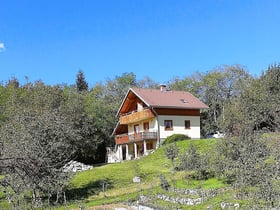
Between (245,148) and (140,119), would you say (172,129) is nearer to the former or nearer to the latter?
(140,119)

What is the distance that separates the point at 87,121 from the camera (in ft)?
137

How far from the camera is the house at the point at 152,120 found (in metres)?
40.8

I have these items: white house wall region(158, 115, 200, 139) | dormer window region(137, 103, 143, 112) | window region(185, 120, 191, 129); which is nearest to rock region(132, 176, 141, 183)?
white house wall region(158, 115, 200, 139)

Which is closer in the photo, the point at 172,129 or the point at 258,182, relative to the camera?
the point at 258,182

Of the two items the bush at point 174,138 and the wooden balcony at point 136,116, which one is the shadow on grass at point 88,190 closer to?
the bush at point 174,138

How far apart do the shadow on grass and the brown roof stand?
16086 mm

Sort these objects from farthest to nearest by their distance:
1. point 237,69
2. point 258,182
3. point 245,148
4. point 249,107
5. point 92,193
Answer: point 237,69
point 249,107
point 92,193
point 245,148
point 258,182

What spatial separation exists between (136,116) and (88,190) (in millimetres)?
19901

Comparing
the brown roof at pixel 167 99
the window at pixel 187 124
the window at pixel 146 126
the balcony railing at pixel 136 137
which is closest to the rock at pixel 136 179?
the balcony railing at pixel 136 137

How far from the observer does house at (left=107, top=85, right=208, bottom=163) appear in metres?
40.8

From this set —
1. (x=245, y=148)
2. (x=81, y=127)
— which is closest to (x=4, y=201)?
(x=245, y=148)

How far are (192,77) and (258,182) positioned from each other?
53.1 m

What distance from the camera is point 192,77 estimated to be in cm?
6575

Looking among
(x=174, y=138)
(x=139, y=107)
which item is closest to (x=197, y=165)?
(x=174, y=138)
